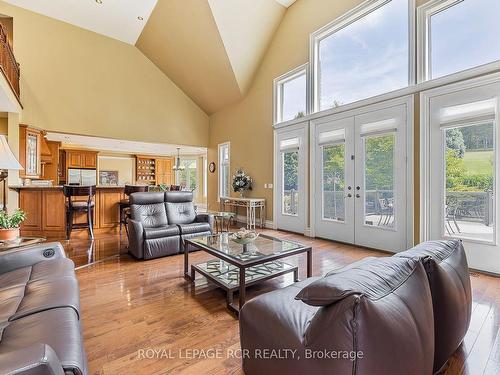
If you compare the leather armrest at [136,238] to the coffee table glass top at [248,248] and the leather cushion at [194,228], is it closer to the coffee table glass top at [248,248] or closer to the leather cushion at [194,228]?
the leather cushion at [194,228]

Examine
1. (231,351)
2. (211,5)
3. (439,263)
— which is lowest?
(231,351)

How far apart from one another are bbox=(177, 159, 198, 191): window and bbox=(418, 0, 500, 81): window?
30.7 feet

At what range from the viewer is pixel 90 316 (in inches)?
84.5

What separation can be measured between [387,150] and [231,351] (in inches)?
145

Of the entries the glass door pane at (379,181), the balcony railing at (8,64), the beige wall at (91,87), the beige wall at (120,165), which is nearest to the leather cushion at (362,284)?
the glass door pane at (379,181)

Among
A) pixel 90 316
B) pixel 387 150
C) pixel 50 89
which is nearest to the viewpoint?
pixel 90 316

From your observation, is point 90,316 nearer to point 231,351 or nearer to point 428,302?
point 231,351

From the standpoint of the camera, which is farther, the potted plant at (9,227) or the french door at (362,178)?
the french door at (362,178)

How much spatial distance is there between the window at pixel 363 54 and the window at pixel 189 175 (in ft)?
24.5

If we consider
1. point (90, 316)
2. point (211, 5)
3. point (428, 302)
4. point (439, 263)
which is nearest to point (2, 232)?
point (90, 316)

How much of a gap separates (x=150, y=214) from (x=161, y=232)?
0.53m

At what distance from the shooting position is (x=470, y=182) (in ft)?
10.5

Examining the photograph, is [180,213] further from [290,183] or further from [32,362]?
[32,362]

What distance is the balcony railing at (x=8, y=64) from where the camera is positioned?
4.40 m
